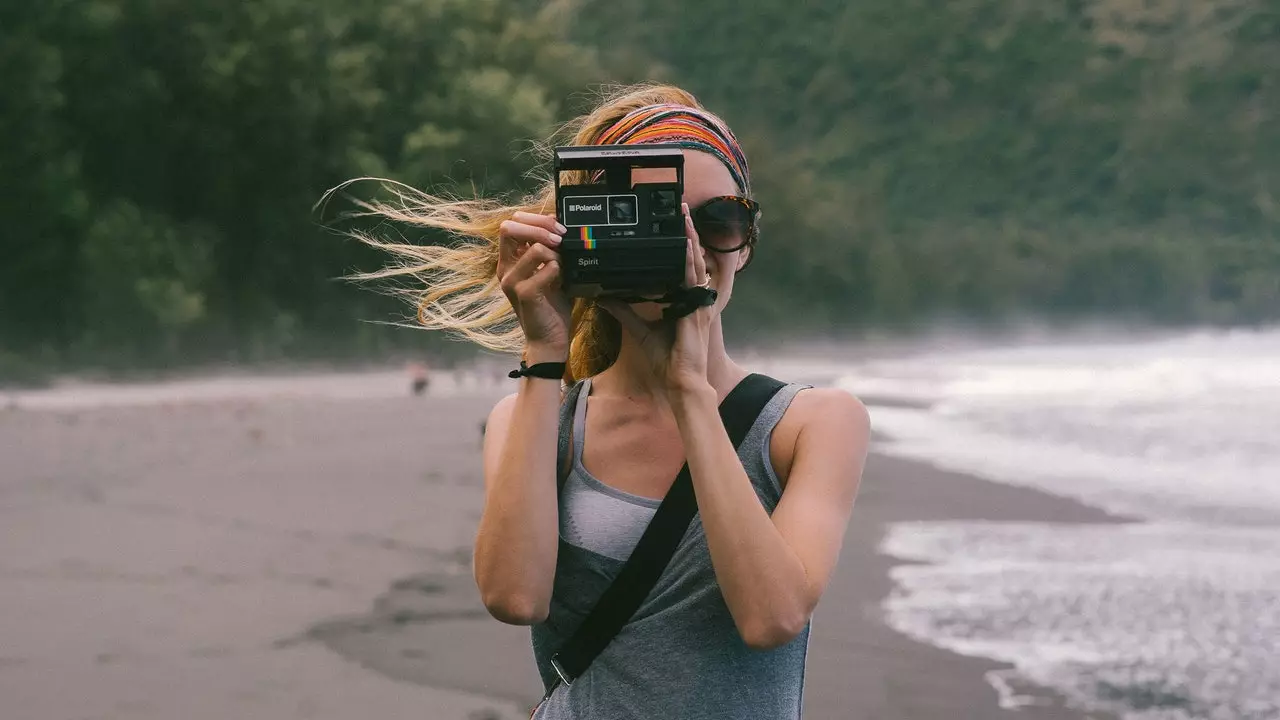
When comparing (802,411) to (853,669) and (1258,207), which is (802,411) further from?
(1258,207)

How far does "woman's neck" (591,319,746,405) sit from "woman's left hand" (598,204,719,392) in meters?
0.06

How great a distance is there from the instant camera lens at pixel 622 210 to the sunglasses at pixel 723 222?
121 mm

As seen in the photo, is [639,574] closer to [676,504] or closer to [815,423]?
[676,504]

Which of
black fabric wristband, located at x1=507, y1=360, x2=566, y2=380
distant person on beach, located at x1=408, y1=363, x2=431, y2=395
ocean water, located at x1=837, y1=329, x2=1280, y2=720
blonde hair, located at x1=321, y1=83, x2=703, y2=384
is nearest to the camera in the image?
black fabric wristband, located at x1=507, y1=360, x2=566, y2=380

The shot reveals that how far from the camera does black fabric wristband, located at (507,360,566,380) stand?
177 centimetres

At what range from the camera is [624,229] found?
170 cm

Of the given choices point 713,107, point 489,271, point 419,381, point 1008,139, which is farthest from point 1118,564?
point 1008,139

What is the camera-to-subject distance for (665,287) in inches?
67.4

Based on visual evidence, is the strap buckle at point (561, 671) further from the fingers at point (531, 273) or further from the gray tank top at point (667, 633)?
the fingers at point (531, 273)

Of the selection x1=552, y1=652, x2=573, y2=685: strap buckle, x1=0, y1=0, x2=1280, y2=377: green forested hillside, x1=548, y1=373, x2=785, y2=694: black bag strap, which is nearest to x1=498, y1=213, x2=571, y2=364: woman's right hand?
x1=548, y1=373, x2=785, y2=694: black bag strap

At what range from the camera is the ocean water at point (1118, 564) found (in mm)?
6316

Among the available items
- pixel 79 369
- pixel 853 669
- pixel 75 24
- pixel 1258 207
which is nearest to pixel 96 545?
pixel 853 669

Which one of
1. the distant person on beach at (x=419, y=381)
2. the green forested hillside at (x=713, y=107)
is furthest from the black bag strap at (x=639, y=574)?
the distant person on beach at (x=419, y=381)

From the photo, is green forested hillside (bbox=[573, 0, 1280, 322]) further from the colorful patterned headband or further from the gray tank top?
the gray tank top
